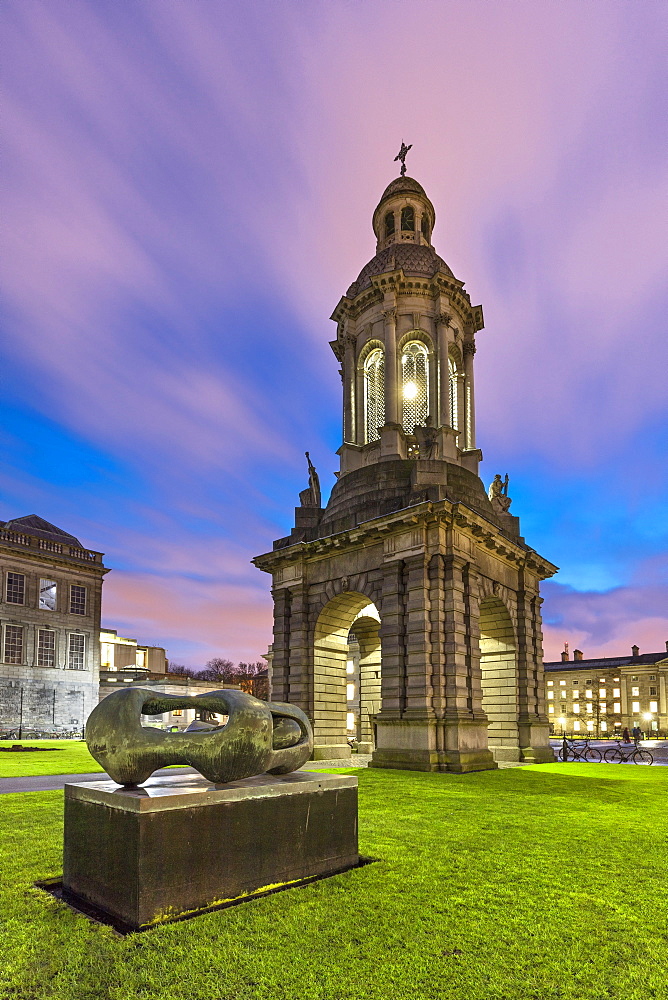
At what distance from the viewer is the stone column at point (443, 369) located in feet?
104

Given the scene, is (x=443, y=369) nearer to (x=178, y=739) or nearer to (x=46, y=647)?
(x=178, y=739)

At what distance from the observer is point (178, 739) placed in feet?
21.9

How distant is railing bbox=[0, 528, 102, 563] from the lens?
52.8m

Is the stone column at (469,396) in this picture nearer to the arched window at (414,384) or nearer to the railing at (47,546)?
the arched window at (414,384)

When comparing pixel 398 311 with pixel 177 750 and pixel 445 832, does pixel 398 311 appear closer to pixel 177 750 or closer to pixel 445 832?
pixel 445 832

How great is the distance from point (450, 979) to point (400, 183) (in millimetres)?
39026

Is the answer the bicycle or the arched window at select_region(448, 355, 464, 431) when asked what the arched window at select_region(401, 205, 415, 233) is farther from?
the bicycle

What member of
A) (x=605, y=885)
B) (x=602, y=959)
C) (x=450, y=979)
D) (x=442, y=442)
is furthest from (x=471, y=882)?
(x=442, y=442)

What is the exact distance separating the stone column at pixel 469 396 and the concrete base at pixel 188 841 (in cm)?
2814

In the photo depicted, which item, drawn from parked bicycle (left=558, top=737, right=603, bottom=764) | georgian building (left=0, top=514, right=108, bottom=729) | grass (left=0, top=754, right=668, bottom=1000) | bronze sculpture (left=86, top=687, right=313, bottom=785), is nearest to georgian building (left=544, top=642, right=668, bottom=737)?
parked bicycle (left=558, top=737, right=603, bottom=764)

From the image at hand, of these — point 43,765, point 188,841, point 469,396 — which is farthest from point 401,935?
point 469,396

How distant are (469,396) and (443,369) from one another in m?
3.28

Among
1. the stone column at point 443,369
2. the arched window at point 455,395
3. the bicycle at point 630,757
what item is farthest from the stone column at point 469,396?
the bicycle at point 630,757

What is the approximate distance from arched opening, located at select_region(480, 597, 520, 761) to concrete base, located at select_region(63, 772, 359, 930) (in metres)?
21.7
